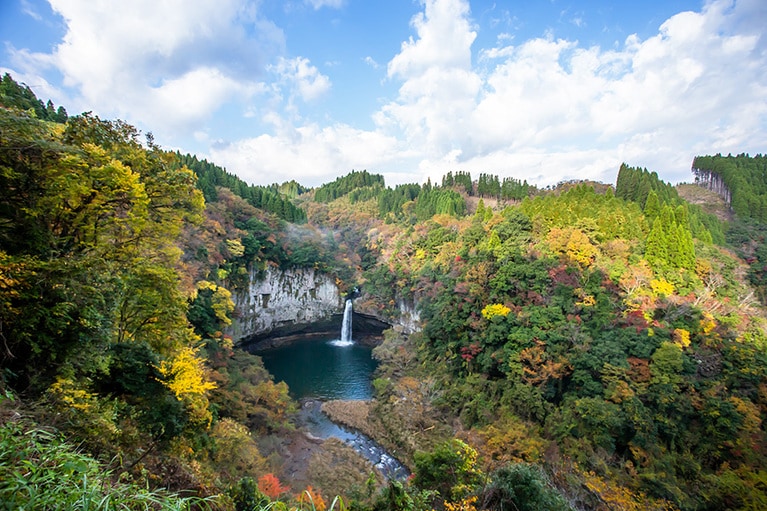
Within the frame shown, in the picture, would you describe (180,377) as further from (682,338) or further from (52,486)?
(682,338)

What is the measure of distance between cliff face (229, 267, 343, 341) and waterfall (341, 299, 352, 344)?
1263 millimetres

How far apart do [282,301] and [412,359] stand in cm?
1661

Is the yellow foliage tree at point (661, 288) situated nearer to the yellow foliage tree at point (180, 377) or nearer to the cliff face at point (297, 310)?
the cliff face at point (297, 310)

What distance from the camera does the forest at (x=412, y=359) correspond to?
4969 millimetres

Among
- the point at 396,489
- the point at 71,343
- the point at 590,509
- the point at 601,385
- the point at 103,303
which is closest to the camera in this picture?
the point at 71,343

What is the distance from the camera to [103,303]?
593 cm

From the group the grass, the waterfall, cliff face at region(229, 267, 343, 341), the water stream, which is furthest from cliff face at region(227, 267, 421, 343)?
the grass

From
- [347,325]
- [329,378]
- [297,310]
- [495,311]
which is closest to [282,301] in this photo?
[297,310]

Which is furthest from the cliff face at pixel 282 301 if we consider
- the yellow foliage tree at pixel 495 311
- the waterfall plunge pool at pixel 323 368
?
the yellow foliage tree at pixel 495 311

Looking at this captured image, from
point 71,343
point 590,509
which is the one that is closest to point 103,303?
point 71,343

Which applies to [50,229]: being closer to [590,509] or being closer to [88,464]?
[88,464]

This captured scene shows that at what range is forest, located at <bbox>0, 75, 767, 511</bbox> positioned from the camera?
497 centimetres

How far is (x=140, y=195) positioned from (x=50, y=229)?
1629mm

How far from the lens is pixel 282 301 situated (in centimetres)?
3566
